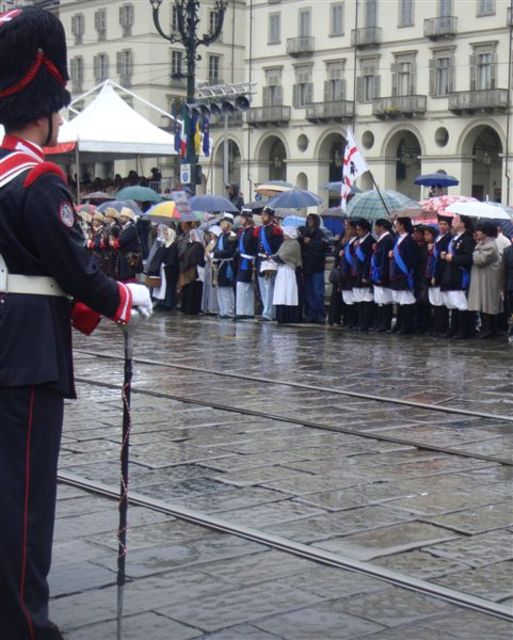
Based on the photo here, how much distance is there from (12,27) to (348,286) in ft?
44.6

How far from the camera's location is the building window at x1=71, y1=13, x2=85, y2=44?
77000mm

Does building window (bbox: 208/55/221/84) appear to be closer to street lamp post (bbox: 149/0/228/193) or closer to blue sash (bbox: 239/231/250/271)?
street lamp post (bbox: 149/0/228/193)

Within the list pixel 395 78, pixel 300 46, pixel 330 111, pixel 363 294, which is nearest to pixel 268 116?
pixel 300 46

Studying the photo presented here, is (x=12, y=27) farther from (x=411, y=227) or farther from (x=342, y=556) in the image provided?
(x=411, y=227)

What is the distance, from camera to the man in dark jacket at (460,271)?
15.8 metres

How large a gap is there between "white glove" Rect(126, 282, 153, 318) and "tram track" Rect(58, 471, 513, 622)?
1.70 m

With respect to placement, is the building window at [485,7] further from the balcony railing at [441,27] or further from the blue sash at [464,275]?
the blue sash at [464,275]

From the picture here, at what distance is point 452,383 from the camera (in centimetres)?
1130

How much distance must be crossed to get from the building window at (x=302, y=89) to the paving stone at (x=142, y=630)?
61337 millimetres

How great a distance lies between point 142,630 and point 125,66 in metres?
72.1

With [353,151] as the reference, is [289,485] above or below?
below

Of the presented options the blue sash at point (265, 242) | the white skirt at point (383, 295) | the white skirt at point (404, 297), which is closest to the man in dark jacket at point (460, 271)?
the white skirt at point (404, 297)

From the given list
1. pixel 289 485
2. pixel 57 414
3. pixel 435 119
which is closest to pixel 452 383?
pixel 289 485

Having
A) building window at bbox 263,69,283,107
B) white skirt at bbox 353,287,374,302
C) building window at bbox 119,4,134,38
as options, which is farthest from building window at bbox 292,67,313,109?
white skirt at bbox 353,287,374,302
